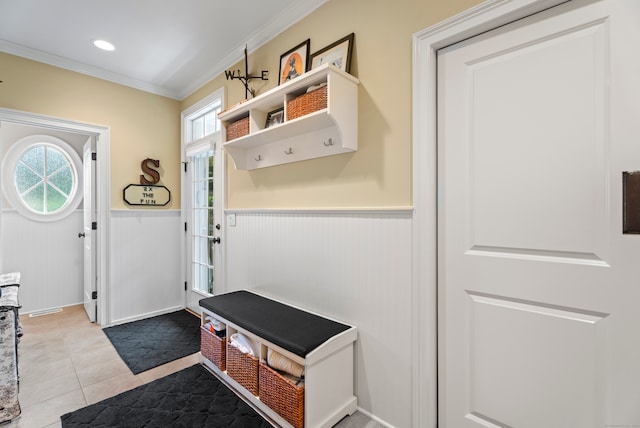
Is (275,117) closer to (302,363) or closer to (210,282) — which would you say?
(302,363)

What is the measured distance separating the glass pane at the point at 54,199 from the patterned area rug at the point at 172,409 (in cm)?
294

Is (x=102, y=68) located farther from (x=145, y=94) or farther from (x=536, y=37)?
(x=536, y=37)

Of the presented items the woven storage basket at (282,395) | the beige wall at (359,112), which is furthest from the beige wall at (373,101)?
the woven storage basket at (282,395)

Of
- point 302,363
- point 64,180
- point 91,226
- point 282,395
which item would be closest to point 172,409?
point 282,395

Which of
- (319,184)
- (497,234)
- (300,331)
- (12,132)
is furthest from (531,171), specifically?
(12,132)

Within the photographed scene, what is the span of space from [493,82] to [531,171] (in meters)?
0.42

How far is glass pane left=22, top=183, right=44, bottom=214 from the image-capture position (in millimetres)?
3521

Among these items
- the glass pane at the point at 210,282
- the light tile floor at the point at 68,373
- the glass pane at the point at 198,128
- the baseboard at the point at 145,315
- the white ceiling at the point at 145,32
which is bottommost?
the light tile floor at the point at 68,373

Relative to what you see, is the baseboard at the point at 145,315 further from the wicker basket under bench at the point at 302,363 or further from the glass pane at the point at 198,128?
the glass pane at the point at 198,128

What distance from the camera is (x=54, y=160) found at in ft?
12.2

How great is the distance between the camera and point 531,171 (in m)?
1.22

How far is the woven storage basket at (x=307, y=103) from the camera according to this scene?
5.43 feet

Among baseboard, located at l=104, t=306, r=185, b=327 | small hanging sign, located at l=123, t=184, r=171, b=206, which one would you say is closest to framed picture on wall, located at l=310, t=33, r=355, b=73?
small hanging sign, located at l=123, t=184, r=171, b=206

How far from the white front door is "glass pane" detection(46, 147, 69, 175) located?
4.47m
